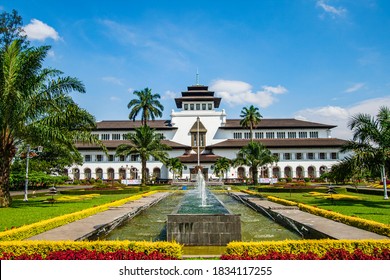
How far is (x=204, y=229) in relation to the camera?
9.98m

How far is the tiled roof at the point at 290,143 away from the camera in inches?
2557

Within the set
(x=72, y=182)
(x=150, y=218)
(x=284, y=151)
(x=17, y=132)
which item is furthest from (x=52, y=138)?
(x=284, y=151)

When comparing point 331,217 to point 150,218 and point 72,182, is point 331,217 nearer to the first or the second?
point 150,218

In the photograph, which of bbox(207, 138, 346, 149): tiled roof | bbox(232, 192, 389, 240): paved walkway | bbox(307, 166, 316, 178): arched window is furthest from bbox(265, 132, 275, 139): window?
bbox(232, 192, 389, 240): paved walkway

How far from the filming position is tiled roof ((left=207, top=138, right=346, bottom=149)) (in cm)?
6494

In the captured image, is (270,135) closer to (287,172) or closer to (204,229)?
(287,172)

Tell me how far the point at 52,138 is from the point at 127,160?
4804 cm

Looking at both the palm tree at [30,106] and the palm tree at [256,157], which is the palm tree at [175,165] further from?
the palm tree at [30,106]

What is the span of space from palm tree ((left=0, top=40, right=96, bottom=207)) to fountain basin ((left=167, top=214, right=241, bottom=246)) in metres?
12.1

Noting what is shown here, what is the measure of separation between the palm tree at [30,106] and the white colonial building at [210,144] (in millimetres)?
41555

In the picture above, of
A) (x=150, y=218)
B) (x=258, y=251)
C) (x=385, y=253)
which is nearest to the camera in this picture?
(x=385, y=253)

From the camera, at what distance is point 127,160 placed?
67438 mm

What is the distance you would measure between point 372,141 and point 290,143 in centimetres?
4671

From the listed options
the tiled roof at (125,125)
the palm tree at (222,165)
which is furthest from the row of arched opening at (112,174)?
the palm tree at (222,165)
